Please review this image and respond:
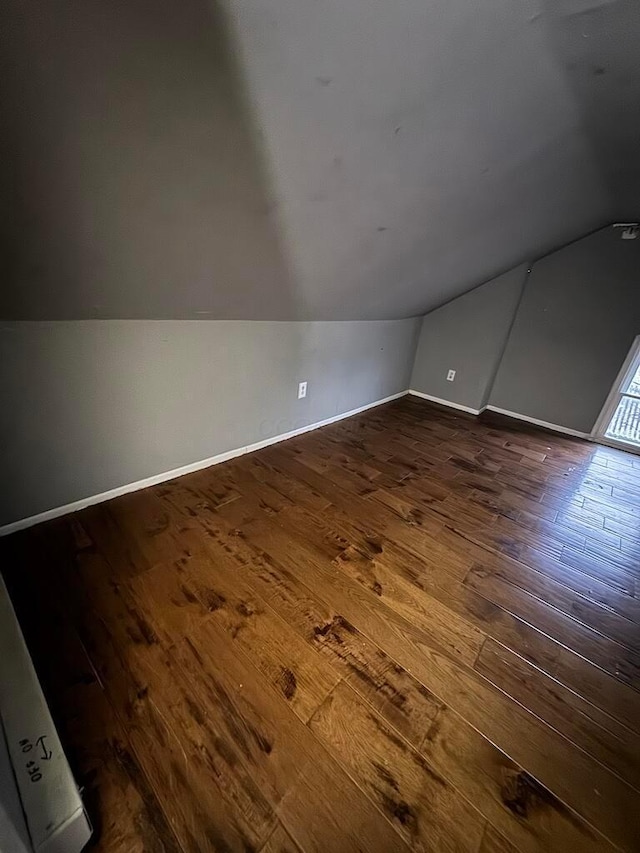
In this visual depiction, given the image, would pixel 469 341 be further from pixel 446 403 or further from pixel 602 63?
pixel 602 63

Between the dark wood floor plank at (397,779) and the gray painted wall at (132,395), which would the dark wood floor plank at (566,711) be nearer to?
the dark wood floor plank at (397,779)

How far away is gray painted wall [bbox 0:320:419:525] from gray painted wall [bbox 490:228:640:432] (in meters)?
1.91

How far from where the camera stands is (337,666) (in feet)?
3.84

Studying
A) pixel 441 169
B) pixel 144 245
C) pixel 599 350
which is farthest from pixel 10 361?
pixel 599 350

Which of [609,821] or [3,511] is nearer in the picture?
[609,821]

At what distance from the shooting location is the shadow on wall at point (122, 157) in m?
0.54

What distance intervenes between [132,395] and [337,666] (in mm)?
1495

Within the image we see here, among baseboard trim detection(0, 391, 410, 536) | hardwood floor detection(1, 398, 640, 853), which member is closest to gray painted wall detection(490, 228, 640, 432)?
hardwood floor detection(1, 398, 640, 853)

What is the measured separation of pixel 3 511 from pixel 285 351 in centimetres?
168

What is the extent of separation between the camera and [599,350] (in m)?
2.99

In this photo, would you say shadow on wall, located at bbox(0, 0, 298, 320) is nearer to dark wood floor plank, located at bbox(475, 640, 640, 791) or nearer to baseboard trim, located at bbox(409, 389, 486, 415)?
dark wood floor plank, located at bbox(475, 640, 640, 791)

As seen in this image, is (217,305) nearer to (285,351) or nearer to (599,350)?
(285,351)

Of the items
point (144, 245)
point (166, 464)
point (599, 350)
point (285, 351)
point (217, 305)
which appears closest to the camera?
point (144, 245)

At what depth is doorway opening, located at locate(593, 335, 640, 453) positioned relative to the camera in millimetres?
2896
